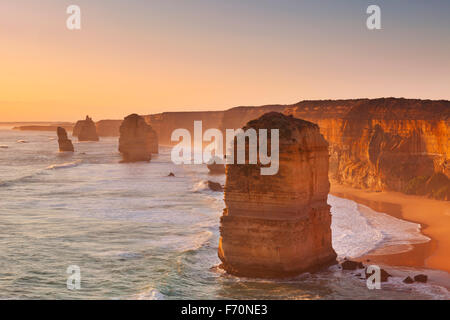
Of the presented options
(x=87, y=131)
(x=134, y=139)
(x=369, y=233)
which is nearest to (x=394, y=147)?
(x=369, y=233)

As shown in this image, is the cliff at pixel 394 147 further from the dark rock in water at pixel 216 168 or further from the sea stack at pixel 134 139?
the sea stack at pixel 134 139

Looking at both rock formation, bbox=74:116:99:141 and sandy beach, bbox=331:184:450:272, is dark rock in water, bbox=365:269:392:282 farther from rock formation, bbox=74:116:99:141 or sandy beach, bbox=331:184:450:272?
rock formation, bbox=74:116:99:141

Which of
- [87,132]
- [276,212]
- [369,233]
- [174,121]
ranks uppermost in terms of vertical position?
[174,121]

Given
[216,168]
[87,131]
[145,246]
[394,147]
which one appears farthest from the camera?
[87,131]

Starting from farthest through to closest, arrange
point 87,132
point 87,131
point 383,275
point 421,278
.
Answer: point 87,132 < point 87,131 < point 383,275 < point 421,278

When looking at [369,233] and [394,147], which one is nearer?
[369,233]

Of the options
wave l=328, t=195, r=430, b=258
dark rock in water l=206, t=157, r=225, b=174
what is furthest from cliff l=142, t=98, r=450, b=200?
dark rock in water l=206, t=157, r=225, b=174

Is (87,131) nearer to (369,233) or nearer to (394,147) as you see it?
(394,147)
